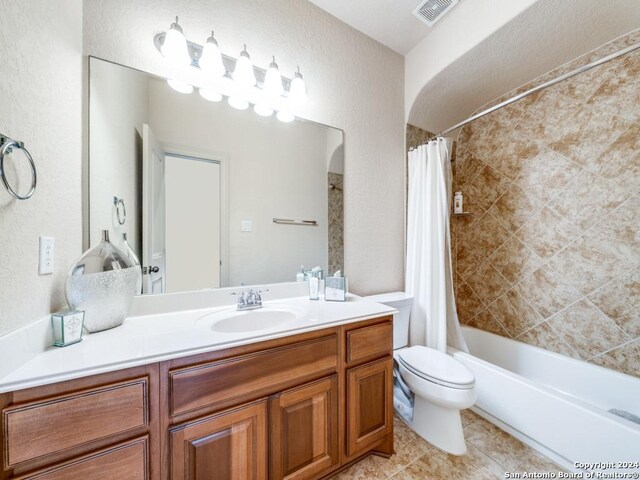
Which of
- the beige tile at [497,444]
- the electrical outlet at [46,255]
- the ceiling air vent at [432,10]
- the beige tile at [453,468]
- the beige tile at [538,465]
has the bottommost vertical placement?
the beige tile at [453,468]

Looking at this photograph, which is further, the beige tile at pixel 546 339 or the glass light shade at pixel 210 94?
the beige tile at pixel 546 339

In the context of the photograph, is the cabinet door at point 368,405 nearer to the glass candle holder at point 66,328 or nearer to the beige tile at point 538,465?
the beige tile at point 538,465

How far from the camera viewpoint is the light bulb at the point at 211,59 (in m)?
1.21

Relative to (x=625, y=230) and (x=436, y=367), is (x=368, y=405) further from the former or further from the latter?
(x=625, y=230)

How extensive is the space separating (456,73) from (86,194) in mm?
2400

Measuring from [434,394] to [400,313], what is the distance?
57 centimetres

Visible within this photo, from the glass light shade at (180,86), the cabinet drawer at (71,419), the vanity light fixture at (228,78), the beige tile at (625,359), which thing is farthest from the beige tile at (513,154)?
the cabinet drawer at (71,419)

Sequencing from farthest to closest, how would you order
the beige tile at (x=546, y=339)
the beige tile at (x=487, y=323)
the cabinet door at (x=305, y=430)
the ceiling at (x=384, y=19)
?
1. the beige tile at (x=487, y=323)
2. the beige tile at (x=546, y=339)
3. the ceiling at (x=384, y=19)
4. the cabinet door at (x=305, y=430)

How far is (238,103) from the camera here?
4.50ft

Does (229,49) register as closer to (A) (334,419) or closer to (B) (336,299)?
(B) (336,299)

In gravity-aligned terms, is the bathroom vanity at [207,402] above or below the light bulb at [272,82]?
below

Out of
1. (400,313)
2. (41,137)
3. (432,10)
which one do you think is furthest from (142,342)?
(432,10)

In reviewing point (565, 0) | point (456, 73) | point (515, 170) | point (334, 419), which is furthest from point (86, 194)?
point (515, 170)

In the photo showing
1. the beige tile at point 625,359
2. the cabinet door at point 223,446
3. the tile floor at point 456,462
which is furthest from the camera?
the beige tile at point 625,359
